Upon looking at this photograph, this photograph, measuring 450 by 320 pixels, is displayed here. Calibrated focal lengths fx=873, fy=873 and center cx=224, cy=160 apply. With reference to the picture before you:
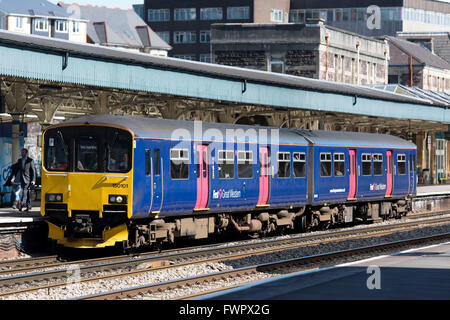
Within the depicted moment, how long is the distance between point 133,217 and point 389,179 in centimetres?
1407

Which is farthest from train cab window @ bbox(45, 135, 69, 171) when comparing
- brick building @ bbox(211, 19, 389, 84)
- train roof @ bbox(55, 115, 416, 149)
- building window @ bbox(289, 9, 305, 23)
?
building window @ bbox(289, 9, 305, 23)

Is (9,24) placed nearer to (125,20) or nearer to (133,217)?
(125,20)

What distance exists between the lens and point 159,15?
4331 inches

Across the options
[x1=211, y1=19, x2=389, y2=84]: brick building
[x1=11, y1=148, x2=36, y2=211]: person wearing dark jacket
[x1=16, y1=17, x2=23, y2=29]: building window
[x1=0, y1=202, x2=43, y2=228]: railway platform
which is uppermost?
[x1=16, y1=17, x2=23, y2=29]: building window

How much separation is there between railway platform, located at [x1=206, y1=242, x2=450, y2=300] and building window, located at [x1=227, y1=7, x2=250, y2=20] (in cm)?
8884

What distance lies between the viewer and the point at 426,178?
58.3m

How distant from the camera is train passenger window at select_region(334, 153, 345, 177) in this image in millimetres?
26875

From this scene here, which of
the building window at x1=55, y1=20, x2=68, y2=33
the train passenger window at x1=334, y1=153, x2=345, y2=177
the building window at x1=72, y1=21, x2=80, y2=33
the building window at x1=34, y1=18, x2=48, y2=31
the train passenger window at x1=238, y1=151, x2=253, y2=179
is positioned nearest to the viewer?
the train passenger window at x1=238, y1=151, x2=253, y2=179

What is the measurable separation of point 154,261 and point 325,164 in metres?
9.26

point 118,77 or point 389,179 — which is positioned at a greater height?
point 118,77

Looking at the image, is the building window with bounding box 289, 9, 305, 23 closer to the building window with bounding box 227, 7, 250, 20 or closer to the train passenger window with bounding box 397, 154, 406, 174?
the building window with bounding box 227, 7, 250, 20

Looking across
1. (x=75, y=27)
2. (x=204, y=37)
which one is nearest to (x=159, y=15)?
(x=204, y=37)
